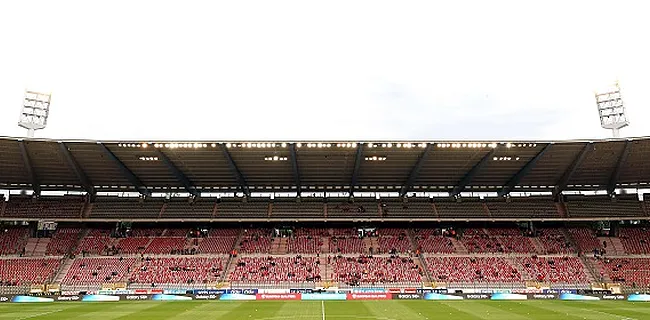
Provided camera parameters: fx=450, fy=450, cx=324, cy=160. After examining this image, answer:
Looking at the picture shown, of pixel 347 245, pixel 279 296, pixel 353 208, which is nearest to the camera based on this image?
pixel 279 296

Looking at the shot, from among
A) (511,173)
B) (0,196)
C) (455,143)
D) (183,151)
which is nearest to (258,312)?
(183,151)

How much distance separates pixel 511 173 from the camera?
50.8 meters

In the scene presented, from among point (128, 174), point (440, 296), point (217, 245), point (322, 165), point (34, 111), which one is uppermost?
point (34, 111)

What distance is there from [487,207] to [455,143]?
16928 millimetres

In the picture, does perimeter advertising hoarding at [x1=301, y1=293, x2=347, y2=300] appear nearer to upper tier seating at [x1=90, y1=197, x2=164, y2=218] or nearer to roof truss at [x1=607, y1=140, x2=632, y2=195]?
upper tier seating at [x1=90, y1=197, x2=164, y2=218]

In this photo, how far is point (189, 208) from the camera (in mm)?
55062

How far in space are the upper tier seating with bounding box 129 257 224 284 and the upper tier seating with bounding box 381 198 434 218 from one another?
67.8ft

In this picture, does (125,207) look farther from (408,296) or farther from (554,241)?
(554,241)

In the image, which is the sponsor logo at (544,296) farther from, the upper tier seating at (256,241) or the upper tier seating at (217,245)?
the upper tier seating at (217,245)

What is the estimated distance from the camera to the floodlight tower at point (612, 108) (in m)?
50.0

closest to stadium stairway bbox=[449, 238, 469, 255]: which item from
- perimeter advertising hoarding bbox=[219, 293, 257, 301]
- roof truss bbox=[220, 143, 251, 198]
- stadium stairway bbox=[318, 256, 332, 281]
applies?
stadium stairway bbox=[318, 256, 332, 281]

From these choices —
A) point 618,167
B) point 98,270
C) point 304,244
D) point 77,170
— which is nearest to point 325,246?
point 304,244

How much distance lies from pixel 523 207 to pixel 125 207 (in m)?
48.5

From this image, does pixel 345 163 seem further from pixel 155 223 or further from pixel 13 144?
pixel 13 144
